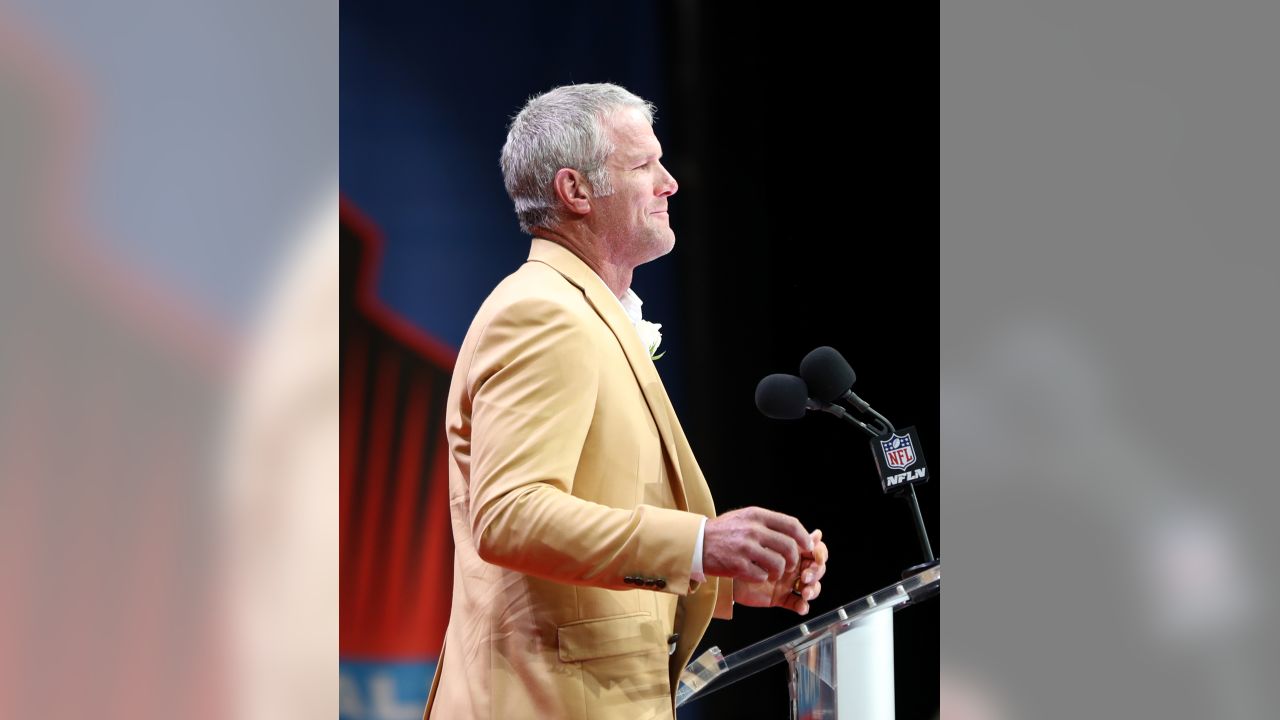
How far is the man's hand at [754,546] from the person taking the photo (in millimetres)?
1421

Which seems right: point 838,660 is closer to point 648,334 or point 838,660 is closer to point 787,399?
point 787,399

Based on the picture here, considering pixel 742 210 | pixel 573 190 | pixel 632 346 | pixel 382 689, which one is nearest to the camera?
pixel 632 346

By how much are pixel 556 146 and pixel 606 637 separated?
734mm

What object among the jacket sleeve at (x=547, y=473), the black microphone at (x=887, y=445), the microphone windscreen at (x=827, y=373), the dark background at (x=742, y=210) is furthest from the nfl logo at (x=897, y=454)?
the dark background at (x=742, y=210)

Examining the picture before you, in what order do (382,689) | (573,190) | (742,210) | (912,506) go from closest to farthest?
1. (573,190)
2. (912,506)
3. (382,689)
4. (742,210)


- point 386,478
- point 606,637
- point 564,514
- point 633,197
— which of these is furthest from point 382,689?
point 564,514

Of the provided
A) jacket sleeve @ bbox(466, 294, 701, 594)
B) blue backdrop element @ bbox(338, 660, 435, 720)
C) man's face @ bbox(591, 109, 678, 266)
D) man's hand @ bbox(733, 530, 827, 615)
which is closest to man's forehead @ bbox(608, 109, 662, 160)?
man's face @ bbox(591, 109, 678, 266)

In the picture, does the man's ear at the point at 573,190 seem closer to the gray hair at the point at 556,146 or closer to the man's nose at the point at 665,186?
the gray hair at the point at 556,146

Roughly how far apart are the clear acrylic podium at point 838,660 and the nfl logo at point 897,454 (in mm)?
169

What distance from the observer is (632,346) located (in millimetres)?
1763
